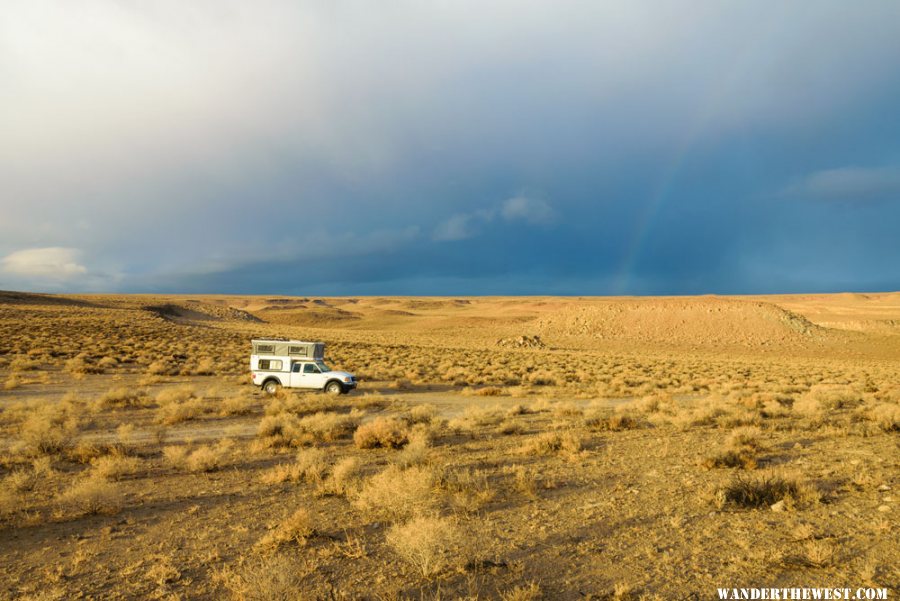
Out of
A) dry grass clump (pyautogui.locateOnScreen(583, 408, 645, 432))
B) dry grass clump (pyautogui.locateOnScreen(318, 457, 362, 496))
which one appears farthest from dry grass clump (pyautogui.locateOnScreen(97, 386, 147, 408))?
dry grass clump (pyautogui.locateOnScreen(583, 408, 645, 432))

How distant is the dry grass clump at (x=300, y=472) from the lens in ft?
32.1

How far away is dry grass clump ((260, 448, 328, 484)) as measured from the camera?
9789 mm

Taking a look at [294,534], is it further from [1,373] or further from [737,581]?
[1,373]

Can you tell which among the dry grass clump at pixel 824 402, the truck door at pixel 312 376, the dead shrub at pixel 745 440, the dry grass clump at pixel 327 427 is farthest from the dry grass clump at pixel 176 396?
the dry grass clump at pixel 824 402

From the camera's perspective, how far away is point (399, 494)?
8578 mm

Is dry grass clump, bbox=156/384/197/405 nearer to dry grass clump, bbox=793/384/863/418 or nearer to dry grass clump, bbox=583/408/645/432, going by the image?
dry grass clump, bbox=583/408/645/432

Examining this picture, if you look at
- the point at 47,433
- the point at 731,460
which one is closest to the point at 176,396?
the point at 47,433

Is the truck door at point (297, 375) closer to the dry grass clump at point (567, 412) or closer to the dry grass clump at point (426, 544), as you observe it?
the dry grass clump at point (567, 412)

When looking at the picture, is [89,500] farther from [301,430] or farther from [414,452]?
[301,430]

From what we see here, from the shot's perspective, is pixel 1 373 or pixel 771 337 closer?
pixel 1 373

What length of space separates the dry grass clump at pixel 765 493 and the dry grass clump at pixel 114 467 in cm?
1073

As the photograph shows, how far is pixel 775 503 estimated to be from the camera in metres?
8.21

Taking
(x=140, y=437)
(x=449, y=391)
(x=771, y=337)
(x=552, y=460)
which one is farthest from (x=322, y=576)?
(x=771, y=337)

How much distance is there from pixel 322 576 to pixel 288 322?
4237 inches
